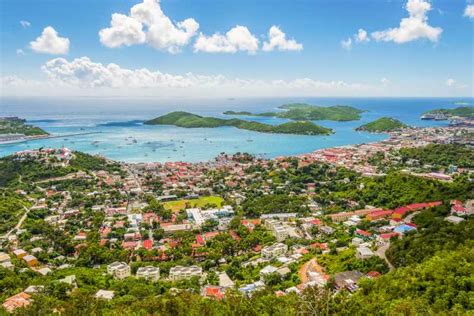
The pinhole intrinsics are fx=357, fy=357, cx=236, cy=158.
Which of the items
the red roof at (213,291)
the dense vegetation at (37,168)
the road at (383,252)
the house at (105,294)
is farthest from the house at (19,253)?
the road at (383,252)

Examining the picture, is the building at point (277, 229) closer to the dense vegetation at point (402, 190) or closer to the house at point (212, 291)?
the house at point (212, 291)

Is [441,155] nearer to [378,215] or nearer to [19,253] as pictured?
[378,215]

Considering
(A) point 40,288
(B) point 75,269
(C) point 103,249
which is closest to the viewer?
(A) point 40,288

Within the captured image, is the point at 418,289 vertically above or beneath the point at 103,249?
above

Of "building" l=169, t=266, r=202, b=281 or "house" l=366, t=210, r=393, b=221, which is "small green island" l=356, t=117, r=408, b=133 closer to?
"house" l=366, t=210, r=393, b=221

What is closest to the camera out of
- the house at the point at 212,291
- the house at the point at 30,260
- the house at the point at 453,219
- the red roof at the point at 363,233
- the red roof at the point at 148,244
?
the house at the point at 212,291

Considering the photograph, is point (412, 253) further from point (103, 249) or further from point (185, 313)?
point (103, 249)

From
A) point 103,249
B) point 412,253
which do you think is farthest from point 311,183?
point 103,249

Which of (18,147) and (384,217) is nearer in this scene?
(384,217)
